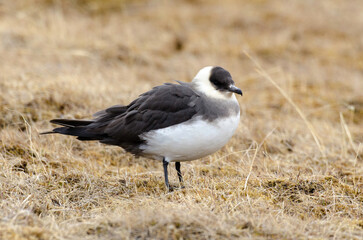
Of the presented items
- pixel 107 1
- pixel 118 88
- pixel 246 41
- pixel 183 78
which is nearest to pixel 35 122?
pixel 118 88

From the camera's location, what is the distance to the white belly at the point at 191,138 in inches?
146

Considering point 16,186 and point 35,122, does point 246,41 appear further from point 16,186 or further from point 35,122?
point 16,186

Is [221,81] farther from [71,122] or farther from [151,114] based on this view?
[71,122]

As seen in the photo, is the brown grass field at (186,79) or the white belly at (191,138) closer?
A: the brown grass field at (186,79)

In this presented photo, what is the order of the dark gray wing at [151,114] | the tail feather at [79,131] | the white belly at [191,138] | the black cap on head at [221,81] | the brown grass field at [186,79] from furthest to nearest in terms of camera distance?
the tail feather at [79,131]
the black cap on head at [221,81]
the dark gray wing at [151,114]
the white belly at [191,138]
the brown grass field at [186,79]

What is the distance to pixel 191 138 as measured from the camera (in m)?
3.71

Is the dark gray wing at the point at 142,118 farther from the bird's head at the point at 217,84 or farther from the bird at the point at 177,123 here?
the bird's head at the point at 217,84

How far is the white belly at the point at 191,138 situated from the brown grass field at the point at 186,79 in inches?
11.1

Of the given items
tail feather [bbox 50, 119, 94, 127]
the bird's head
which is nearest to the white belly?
the bird's head

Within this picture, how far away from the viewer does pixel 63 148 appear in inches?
184

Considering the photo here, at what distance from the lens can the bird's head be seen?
3.96 metres

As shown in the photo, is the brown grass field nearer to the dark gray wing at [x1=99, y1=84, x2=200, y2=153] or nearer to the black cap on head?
the dark gray wing at [x1=99, y1=84, x2=200, y2=153]

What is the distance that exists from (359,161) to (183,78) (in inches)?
139

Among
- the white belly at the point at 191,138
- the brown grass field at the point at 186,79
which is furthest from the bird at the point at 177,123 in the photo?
the brown grass field at the point at 186,79
